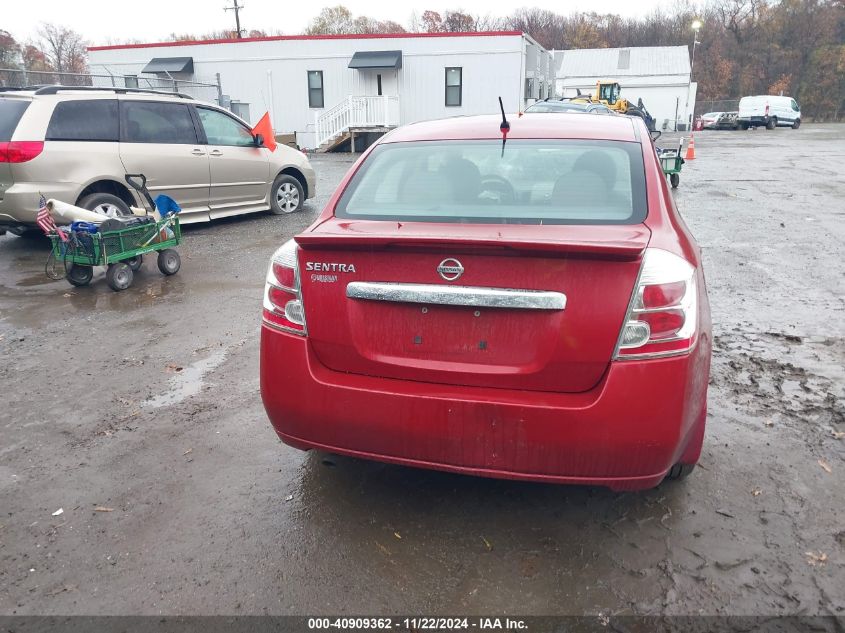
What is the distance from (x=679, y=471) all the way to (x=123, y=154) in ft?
25.4

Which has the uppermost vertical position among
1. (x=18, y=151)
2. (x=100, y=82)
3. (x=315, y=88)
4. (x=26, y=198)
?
(x=100, y=82)

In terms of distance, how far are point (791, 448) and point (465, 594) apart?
2042 millimetres

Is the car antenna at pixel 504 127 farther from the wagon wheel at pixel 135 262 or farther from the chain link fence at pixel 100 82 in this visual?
the chain link fence at pixel 100 82

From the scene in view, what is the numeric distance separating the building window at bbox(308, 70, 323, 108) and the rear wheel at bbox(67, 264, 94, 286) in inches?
994

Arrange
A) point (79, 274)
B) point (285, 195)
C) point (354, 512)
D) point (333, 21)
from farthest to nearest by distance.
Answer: point (333, 21)
point (285, 195)
point (79, 274)
point (354, 512)

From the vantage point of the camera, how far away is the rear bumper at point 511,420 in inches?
90.0

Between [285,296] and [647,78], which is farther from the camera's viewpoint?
[647,78]

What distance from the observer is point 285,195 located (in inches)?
Result: 434

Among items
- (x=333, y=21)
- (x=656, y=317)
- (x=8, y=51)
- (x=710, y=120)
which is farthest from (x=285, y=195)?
A: (x=333, y=21)

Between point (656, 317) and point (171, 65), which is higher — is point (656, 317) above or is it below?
below

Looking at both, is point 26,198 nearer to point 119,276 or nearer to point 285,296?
point 119,276

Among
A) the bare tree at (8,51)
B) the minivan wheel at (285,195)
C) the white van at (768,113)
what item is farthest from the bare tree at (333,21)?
the minivan wheel at (285,195)

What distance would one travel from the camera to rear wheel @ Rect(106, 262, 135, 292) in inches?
257

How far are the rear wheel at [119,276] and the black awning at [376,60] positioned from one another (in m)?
24.0
